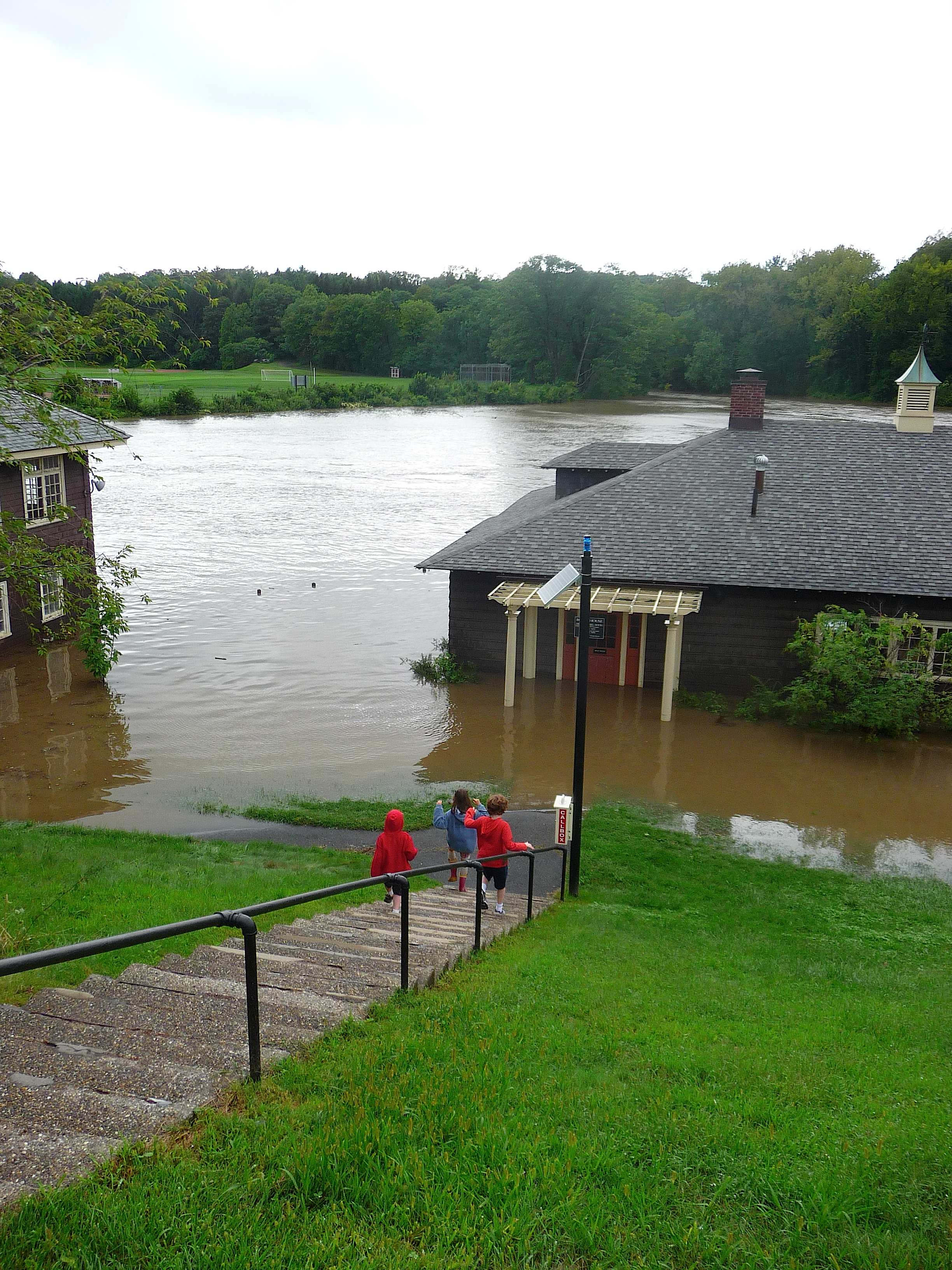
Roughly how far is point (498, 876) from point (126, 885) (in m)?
4.05

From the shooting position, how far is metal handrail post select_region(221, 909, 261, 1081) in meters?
4.64

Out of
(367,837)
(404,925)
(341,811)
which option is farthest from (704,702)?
(404,925)

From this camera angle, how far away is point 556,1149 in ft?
14.6

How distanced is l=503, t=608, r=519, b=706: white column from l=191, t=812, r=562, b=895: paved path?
216 inches

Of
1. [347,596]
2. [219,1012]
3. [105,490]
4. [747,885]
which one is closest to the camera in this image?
[219,1012]

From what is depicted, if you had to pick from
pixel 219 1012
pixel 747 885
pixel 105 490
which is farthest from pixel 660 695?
pixel 105 490

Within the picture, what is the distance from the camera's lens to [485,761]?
61.9 ft

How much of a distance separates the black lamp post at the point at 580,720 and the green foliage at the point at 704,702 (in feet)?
33.2

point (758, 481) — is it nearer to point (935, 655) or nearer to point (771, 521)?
point (771, 521)

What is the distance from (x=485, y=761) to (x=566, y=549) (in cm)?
613

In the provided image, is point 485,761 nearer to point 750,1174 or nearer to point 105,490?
point 750,1174

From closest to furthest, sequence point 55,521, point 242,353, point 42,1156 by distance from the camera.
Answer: point 42,1156 < point 55,521 < point 242,353

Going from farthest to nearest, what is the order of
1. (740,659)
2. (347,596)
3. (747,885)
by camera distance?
1. (347,596)
2. (740,659)
3. (747,885)

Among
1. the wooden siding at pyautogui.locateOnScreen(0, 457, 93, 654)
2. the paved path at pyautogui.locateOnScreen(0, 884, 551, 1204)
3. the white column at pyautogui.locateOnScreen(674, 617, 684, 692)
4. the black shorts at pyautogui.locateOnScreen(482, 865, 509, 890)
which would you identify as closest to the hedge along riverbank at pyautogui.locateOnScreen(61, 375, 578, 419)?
the wooden siding at pyautogui.locateOnScreen(0, 457, 93, 654)
